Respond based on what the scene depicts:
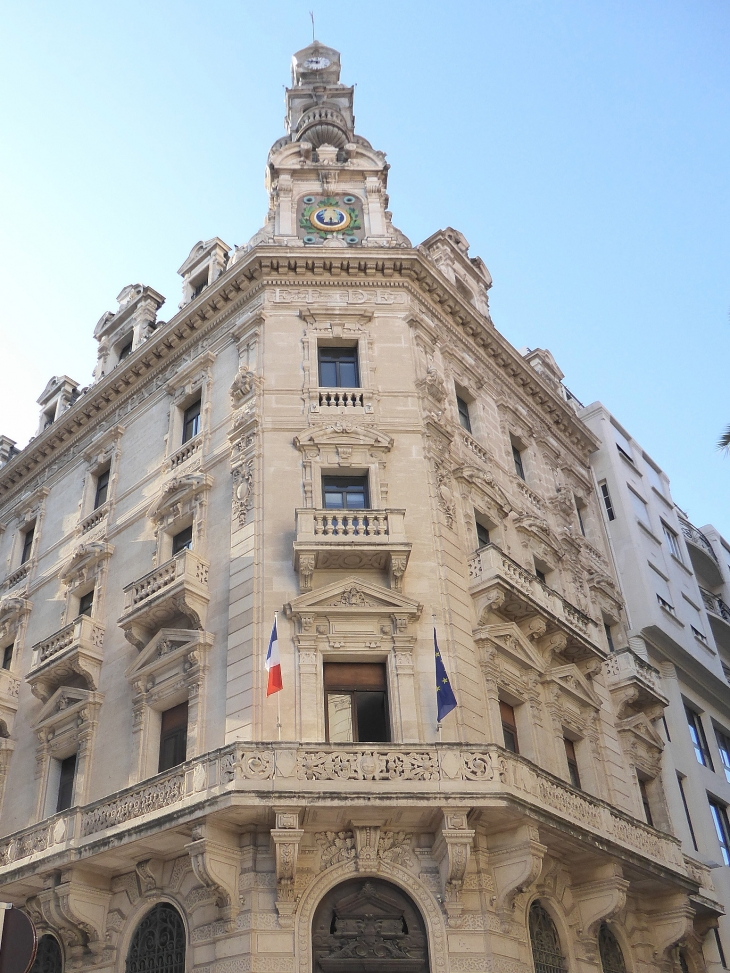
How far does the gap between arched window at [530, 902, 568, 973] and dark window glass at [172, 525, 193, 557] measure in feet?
39.7

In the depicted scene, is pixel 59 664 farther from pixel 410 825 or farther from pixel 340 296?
pixel 340 296

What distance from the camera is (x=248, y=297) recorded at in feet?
90.7

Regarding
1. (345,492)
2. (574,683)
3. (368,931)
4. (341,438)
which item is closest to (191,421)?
(341,438)

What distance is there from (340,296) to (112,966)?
1781 centimetres

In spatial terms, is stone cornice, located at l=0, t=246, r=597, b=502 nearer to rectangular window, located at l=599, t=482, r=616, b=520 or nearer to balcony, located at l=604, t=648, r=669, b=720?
rectangular window, located at l=599, t=482, r=616, b=520

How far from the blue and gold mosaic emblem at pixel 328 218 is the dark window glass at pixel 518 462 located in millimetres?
8497

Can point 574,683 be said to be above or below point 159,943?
above

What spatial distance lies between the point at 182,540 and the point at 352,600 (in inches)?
253

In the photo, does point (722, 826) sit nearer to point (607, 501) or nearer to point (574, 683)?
point (574, 683)

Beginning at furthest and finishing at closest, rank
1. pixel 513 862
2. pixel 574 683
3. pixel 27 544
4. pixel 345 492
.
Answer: pixel 27 544, pixel 574 683, pixel 345 492, pixel 513 862

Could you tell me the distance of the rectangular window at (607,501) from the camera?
3481cm

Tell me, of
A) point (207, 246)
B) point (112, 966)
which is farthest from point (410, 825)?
point (207, 246)

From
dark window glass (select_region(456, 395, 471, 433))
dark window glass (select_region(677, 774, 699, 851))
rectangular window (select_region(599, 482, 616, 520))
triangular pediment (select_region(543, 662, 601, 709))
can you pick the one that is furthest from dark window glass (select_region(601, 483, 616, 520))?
triangular pediment (select_region(543, 662, 601, 709))

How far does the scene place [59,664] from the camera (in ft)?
80.6
